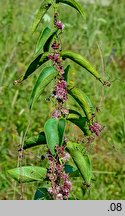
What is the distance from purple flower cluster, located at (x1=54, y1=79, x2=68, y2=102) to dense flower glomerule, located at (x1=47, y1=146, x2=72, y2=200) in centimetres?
14

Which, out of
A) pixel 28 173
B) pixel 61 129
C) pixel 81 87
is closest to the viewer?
pixel 61 129

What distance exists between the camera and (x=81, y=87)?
430 cm

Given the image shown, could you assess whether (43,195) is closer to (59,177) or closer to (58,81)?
(59,177)

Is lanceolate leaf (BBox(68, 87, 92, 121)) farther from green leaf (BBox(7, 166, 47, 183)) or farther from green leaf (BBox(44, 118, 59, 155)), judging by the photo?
green leaf (BBox(7, 166, 47, 183))

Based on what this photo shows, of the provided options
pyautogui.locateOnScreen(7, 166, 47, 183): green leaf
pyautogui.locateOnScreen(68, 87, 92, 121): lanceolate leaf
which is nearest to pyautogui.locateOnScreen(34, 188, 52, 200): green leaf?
pyautogui.locateOnScreen(7, 166, 47, 183): green leaf

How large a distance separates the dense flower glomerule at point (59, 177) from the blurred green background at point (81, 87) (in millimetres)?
446

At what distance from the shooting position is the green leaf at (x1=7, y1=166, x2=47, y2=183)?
1.72 m

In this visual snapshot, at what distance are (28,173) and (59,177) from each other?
4.3 inches

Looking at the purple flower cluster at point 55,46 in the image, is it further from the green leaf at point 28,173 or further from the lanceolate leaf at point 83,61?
the green leaf at point 28,173

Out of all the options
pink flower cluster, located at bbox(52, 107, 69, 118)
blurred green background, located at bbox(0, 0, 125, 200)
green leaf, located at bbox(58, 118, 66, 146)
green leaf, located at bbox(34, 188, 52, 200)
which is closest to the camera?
green leaf, located at bbox(58, 118, 66, 146)

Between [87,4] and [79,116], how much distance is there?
15.0ft

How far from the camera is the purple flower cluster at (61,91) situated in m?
1.65

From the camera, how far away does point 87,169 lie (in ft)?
5.31

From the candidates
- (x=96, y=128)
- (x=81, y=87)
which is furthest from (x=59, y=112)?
(x=81, y=87)
